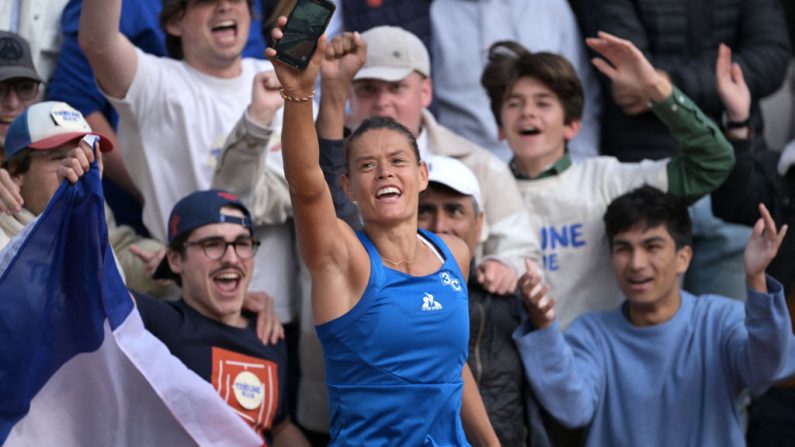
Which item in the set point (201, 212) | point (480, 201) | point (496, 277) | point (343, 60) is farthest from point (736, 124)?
point (201, 212)

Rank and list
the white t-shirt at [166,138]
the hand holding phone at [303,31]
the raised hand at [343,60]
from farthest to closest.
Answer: the white t-shirt at [166,138] → the raised hand at [343,60] → the hand holding phone at [303,31]

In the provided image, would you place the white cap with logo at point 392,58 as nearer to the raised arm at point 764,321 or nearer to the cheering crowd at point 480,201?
the cheering crowd at point 480,201

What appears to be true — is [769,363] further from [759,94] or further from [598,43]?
[759,94]

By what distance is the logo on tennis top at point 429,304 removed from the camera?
3732 millimetres

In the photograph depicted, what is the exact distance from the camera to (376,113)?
5.51 meters

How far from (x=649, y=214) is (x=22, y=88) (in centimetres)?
252

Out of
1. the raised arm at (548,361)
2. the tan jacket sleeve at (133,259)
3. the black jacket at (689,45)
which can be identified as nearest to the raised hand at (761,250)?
the raised arm at (548,361)

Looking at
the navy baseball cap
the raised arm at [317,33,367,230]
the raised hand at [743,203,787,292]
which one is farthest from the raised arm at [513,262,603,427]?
the navy baseball cap

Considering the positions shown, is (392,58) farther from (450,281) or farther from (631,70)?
(450,281)

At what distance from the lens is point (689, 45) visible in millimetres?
6285

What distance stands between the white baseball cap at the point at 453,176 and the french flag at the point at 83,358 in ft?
3.99

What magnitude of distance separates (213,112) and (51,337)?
60.8 inches

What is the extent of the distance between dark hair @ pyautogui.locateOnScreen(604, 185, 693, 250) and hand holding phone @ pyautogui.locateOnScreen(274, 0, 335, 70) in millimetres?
2247

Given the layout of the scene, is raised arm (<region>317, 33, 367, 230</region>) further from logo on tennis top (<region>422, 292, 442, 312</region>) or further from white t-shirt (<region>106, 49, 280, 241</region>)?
white t-shirt (<region>106, 49, 280, 241</region>)
